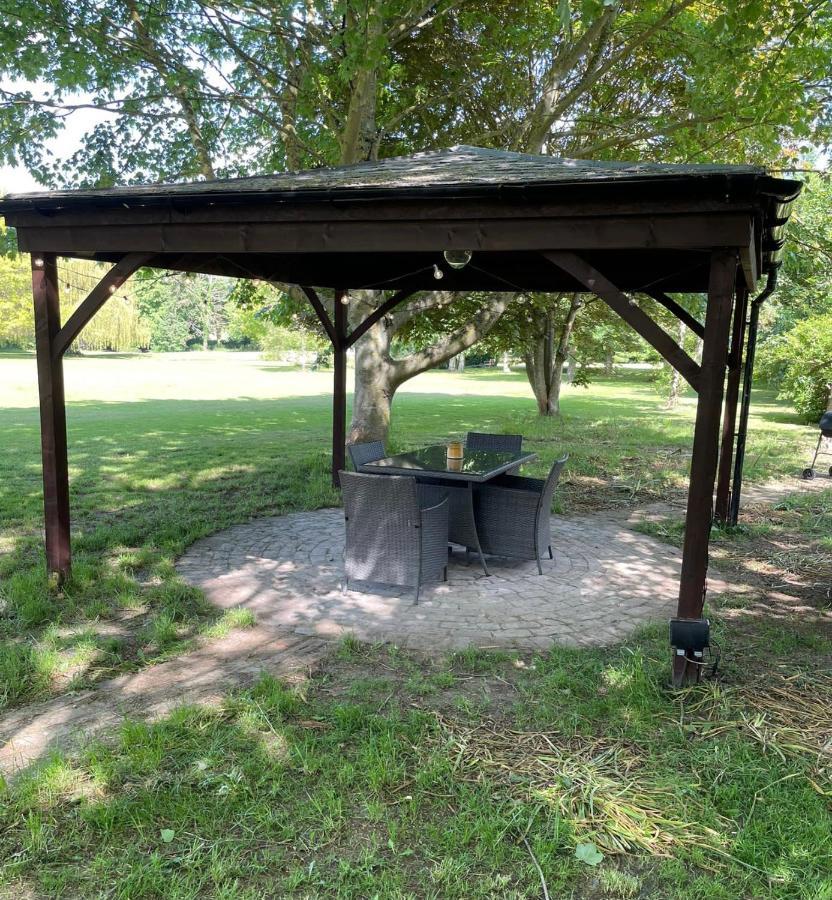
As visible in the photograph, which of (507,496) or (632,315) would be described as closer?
(632,315)

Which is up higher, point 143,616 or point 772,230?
point 772,230

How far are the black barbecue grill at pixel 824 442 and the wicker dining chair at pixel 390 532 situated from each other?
227 inches

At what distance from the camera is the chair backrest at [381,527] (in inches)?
208

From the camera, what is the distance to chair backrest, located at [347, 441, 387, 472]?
6.78 metres

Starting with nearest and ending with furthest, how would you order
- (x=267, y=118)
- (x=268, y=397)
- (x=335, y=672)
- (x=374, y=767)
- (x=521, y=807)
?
(x=521, y=807)
(x=374, y=767)
(x=335, y=672)
(x=267, y=118)
(x=268, y=397)

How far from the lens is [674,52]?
450 inches

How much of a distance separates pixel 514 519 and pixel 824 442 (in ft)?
26.9

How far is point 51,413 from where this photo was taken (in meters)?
5.57

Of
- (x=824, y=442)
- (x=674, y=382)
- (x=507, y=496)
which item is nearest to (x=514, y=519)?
(x=507, y=496)

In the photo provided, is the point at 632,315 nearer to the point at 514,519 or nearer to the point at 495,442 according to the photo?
the point at 514,519

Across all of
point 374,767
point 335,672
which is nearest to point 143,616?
point 335,672

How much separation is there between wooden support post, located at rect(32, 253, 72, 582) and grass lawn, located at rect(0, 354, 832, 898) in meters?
0.27

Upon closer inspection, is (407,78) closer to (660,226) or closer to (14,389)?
(660,226)

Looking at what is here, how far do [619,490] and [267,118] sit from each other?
7361mm
